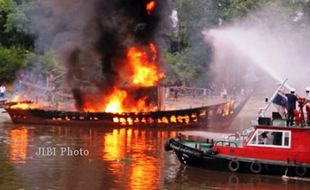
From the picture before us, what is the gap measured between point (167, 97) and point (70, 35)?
1851cm

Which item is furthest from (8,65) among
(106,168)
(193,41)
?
(106,168)

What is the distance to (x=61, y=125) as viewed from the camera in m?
51.0

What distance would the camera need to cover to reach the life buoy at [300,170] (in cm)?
2790

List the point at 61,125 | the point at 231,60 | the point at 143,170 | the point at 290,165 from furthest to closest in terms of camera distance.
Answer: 1. the point at 231,60
2. the point at 61,125
3. the point at 143,170
4. the point at 290,165

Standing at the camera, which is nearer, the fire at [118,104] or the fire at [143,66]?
the fire at [118,104]

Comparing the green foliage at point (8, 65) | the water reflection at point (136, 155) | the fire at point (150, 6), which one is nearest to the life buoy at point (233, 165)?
the water reflection at point (136, 155)

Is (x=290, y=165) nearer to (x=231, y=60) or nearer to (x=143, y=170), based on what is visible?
(x=143, y=170)

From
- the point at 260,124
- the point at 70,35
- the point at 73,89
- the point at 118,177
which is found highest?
the point at 70,35

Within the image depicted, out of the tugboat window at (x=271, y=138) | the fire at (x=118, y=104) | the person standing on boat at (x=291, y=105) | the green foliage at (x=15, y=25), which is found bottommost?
the tugboat window at (x=271, y=138)

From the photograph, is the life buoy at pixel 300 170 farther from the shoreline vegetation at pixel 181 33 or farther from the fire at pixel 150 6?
the shoreline vegetation at pixel 181 33

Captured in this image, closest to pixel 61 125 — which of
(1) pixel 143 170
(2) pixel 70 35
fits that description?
Result: (2) pixel 70 35

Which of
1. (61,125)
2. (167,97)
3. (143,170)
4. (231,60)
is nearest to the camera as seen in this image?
(143,170)

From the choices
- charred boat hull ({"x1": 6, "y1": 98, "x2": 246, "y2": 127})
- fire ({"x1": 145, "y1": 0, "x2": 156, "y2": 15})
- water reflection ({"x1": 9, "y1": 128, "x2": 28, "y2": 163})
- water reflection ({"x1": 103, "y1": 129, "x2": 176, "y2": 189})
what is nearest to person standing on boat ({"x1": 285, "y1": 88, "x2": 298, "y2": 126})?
water reflection ({"x1": 103, "y1": 129, "x2": 176, "y2": 189})

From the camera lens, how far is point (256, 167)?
93.7ft
